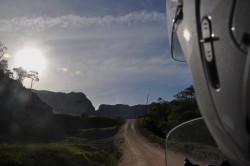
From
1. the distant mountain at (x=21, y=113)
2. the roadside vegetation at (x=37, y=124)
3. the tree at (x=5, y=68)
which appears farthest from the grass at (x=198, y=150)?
the tree at (x=5, y=68)

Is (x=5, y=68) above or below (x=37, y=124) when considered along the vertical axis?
above

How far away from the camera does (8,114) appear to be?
2901 inches

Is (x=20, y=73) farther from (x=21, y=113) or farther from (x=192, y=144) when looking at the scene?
(x=192, y=144)

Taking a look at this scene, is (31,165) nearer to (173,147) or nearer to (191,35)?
(173,147)

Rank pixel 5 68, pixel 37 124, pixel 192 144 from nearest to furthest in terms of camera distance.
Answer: pixel 192 144, pixel 37 124, pixel 5 68

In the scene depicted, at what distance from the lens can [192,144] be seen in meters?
3.20

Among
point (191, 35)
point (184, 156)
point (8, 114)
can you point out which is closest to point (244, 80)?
point (191, 35)

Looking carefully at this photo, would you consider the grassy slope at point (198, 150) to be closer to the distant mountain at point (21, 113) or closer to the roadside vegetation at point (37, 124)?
the roadside vegetation at point (37, 124)

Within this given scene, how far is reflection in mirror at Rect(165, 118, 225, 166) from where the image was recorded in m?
3.12

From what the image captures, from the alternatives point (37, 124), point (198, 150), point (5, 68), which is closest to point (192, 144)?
point (198, 150)

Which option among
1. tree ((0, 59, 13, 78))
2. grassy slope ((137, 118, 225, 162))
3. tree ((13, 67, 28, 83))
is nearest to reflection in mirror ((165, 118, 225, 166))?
grassy slope ((137, 118, 225, 162))

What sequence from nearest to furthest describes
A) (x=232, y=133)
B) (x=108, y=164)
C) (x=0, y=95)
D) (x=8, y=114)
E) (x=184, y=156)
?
(x=232, y=133) < (x=184, y=156) < (x=108, y=164) < (x=8, y=114) < (x=0, y=95)

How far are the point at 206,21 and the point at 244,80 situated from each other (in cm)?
43

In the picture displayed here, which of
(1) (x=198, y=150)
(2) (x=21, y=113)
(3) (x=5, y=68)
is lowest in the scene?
(1) (x=198, y=150)
